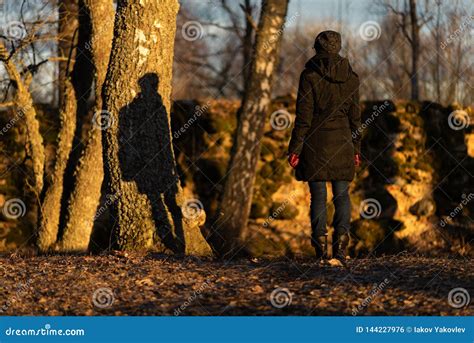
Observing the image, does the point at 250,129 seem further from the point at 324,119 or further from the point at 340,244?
the point at 340,244

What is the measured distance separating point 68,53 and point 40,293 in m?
6.27

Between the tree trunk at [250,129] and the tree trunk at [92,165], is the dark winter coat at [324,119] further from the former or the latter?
the tree trunk at [250,129]

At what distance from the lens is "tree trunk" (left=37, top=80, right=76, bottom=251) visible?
11.1 metres

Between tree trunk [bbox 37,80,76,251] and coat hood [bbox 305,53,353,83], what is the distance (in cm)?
498

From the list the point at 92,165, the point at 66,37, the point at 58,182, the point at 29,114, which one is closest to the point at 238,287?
the point at 92,165

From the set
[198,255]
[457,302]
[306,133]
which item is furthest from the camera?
[198,255]

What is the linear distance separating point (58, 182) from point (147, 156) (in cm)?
334

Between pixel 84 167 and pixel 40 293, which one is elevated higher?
pixel 84 167

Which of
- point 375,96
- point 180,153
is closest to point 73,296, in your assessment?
point 180,153

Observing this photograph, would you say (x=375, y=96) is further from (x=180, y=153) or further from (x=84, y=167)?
(x=84, y=167)

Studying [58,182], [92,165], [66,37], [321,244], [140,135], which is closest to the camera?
[321,244]

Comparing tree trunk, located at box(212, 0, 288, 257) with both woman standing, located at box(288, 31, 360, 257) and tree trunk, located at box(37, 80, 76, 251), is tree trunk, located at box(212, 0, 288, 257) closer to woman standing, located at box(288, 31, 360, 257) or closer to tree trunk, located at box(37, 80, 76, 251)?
tree trunk, located at box(37, 80, 76, 251)

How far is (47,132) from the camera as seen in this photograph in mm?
13508

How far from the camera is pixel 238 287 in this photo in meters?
6.19
